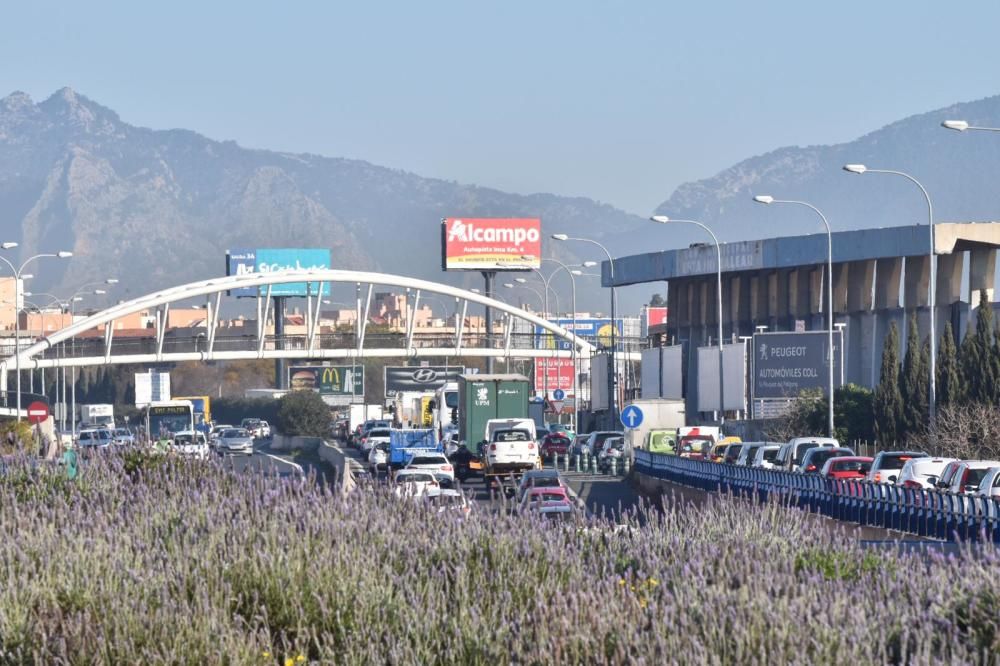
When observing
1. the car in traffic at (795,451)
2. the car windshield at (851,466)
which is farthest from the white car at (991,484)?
the car in traffic at (795,451)

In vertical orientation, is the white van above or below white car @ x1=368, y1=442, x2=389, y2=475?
above

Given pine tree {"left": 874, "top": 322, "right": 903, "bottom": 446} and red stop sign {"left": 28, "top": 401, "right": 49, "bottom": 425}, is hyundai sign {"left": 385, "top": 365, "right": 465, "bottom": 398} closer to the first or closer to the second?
pine tree {"left": 874, "top": 322, "right": 903, "bottom": 446}

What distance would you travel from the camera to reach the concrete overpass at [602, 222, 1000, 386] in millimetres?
84375

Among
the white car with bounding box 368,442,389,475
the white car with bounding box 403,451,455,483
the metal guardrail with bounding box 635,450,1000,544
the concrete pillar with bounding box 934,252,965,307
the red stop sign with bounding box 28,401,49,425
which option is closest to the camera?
the metal guardrail with bounding box 635,450,1000,544

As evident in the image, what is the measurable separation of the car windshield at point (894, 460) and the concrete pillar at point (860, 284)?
56.1 metres

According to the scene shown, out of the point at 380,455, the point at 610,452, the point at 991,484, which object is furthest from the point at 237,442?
the point at 991,484

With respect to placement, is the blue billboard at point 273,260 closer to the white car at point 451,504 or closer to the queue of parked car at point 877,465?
the queue of parked car at point 877,465

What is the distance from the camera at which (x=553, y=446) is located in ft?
224

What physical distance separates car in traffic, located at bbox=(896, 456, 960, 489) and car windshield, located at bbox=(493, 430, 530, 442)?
21722mm

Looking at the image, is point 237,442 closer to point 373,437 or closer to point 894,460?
point 373,437

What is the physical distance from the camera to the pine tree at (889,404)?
5728cm

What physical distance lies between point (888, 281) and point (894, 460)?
5486cm

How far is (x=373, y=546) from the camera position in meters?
11.7

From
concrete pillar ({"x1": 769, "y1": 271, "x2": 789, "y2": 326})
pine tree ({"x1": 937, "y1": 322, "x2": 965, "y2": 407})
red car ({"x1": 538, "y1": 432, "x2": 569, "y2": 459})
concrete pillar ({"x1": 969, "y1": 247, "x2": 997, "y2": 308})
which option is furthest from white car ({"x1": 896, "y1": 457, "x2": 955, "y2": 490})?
concrete pillar ({"x1": 769, "y1": 271, "x2": 789, "y2": 326})
